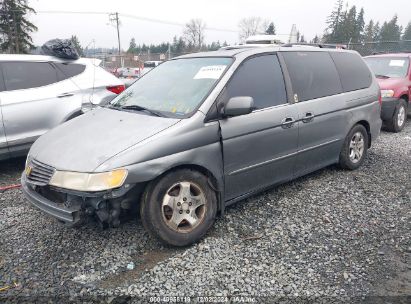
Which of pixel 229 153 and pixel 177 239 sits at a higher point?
pixel 229 153

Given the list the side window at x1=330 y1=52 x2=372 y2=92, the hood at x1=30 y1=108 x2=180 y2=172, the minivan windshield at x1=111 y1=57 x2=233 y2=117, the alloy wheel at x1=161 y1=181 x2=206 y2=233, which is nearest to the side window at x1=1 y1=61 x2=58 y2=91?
the minivan windshield at x1=111 y1=57 x2=233 y2=117

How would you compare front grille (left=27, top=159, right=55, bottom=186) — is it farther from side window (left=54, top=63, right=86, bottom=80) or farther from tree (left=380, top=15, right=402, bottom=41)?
tree (left=380, top=15, right=402, bottom=41)

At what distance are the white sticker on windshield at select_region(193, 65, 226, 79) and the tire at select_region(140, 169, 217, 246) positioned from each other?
1.03m

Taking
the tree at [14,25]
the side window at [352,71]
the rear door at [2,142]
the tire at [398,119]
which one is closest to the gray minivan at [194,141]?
the side window at [352,71]

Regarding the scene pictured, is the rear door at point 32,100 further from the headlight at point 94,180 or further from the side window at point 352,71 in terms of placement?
the side window at point 352,71

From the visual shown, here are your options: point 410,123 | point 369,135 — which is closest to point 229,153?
point 369,135

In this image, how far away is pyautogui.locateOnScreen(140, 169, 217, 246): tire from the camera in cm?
286

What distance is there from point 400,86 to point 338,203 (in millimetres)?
5304

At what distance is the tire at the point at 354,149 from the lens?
4.79 m

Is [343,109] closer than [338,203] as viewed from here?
No

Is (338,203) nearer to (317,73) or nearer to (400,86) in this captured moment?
(317,73)

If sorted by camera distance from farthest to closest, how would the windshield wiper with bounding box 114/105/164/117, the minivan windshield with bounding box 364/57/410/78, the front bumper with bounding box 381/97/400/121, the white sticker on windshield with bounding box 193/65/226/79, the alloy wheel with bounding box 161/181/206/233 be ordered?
the minivan windshield with bounding box 364/57/410/78 → the front bumper with bounding box 381/97/400/121 → the white sticker on windshield with bounding box 193/65/226/79 → the windshield wiper with bounding box 114/105/164/117 → the alloy wheel with bounding box 161/181/206/233

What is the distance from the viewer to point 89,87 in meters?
5.75

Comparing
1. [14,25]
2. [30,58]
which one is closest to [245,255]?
[30,58]
